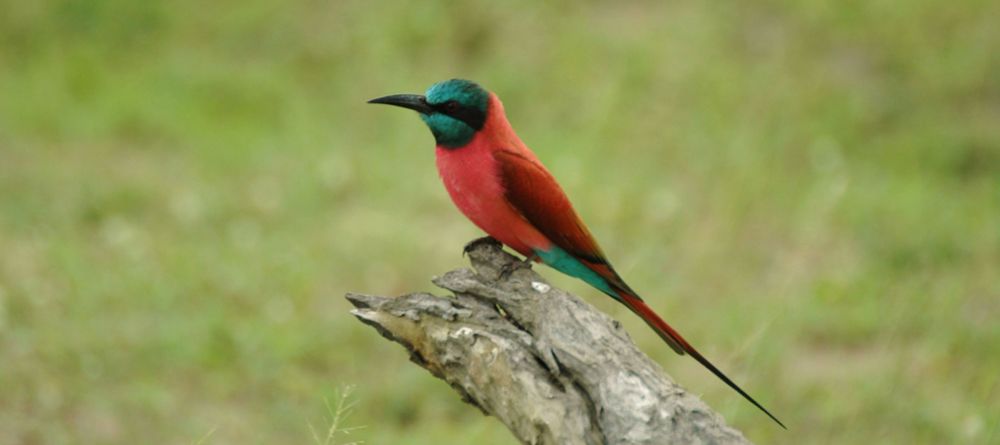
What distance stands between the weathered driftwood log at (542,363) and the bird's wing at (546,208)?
289mm

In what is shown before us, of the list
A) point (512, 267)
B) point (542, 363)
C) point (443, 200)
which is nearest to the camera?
point (542, 363)

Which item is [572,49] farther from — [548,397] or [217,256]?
Answer: [548,397]

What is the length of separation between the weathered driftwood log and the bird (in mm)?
253

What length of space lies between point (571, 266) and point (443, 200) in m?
2.89

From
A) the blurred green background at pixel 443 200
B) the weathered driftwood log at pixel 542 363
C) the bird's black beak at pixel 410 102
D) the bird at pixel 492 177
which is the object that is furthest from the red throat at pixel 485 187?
the blurred green background at pixel 443 200

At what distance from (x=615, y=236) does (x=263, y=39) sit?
276 cm

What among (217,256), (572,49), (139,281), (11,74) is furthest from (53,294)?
(572,49)

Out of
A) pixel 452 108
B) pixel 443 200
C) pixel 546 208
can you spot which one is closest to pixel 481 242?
pixel 546 208

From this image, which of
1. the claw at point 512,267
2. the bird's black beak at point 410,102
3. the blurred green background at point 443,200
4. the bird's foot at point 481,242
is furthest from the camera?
the blurred green background at point 443,200

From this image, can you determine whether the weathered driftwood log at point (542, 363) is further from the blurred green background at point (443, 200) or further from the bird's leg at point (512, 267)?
the blurred green background at point (443, 200)

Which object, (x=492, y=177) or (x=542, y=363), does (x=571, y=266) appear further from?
(x=542, y=363)

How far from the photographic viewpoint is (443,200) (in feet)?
20.1

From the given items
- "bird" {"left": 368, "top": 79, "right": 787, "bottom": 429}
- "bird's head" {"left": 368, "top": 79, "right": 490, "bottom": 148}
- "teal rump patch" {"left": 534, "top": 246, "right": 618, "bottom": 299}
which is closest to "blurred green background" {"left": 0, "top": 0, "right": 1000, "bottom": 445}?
"teal rump patch" {"left": 534, "top": 246, "right": 618, "bottom": 299}

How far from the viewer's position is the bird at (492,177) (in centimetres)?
313
